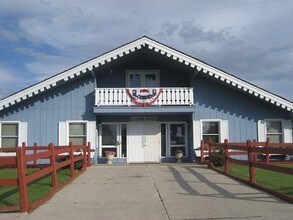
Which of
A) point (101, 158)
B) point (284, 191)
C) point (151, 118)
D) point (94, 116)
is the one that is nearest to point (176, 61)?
point (151, 118)

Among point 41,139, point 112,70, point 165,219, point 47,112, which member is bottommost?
point 165,219

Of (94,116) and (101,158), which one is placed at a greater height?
(94,116)

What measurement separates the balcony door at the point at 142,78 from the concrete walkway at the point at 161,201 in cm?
1013

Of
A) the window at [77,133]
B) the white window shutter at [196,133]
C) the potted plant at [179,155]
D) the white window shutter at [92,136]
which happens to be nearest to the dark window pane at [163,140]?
the potted plant at [179,155]

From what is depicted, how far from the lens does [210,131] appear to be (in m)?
21.5

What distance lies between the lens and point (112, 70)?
2202cm

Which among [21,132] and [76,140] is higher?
[21,132]

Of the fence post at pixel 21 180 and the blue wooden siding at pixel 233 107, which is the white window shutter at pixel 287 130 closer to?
the blue wooden siding at pixel 233 107

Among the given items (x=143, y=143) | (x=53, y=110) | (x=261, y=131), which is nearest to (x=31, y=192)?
(x=53, y=110)

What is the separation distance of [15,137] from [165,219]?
50.6 feet

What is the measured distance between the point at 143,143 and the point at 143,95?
2.92 metres

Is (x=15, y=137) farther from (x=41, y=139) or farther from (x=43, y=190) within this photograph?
(x=43, y=190)

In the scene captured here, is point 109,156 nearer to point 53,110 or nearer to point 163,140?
point 163,140

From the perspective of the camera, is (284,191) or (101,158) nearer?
(284,191)
